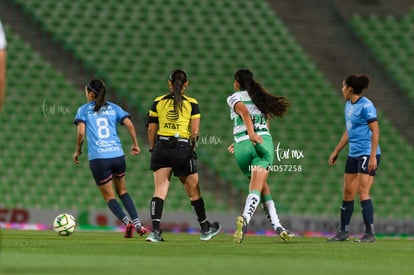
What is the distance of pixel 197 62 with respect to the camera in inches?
751

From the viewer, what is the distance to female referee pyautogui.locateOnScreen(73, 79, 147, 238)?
1152 cm

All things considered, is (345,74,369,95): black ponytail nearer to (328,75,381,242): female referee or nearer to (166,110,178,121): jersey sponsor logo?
(328,75,381,242): female referee

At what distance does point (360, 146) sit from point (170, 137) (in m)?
2.35

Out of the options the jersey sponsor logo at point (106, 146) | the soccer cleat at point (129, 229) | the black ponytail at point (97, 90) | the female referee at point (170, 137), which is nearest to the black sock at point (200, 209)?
the female referee at point (170, 137)

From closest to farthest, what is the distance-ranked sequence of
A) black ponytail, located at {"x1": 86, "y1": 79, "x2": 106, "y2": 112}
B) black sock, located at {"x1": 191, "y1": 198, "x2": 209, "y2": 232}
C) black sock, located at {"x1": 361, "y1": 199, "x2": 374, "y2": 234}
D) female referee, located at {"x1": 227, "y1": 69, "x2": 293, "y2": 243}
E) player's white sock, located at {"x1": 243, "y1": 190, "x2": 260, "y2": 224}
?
player's white sock, located at {"x1": 243, "y1": 190, "x2": 260, "y2": 224} < female referee, located at {"x1": 227, "y1": 69, "x2": 293, "y2": 243} < black sock, located at {"x1": 191, "y1": 198, "x2": 209, "y2": 232} < black sock, located at {"x1": 361, "y1": 199, "x2": 374, "y2": 234} < black ponytail, located at {"x1": 86, "y1": 79, "x2": 106, "y2": 112}

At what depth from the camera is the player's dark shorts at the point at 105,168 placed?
11.5m

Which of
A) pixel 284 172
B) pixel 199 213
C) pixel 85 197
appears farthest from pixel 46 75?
pixel 199 213

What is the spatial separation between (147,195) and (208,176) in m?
1.31

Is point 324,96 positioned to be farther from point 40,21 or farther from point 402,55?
point 40,21

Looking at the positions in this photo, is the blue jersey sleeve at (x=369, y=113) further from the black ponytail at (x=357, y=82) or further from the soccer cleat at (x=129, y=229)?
the soccer cleat at (x=129, y=229)

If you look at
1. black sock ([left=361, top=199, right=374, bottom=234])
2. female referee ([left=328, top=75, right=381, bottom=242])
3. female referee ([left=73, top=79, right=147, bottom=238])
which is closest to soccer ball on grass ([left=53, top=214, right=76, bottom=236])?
female referee ([left=73, top=79, right=147, bottom=238])

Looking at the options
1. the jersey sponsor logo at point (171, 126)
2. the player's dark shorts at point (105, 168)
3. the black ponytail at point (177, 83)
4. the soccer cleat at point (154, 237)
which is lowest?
the soccer cleat at point (154, 237)

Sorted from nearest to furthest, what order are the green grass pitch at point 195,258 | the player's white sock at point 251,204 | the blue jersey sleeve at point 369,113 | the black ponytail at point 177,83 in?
the green grass pitch at point 195,258
the player's white sock at point 251,204
the black ponytail at point 177,83
the blue jersey sleeve at point 369,113

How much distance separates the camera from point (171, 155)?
1041cm
